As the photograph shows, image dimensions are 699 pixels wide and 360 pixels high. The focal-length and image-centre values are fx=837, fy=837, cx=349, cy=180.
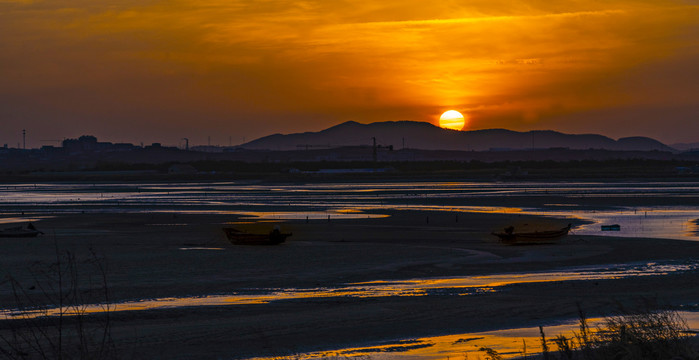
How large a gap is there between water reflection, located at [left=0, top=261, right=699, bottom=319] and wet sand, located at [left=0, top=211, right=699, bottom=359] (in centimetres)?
52

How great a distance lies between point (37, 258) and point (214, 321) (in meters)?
13.8

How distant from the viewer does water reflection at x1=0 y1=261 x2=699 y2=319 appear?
61.1 ft

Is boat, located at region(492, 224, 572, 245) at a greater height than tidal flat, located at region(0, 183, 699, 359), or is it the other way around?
boat, located at region(492, 224, 572, 245)

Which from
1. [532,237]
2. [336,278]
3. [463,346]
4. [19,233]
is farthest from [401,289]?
[19,233]

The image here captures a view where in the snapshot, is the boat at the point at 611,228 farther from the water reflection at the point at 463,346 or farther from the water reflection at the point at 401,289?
the water reflection at the point at 463,346

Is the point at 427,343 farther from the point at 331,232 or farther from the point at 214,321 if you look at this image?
the point at 331,232

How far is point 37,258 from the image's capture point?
28156mm

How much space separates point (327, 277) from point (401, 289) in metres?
3.21

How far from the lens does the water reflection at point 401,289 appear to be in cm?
1861

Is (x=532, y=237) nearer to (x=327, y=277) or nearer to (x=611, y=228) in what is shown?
(x=611, y=228)

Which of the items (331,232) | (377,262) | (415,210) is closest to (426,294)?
(377,262)

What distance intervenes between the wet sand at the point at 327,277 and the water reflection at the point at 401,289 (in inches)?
20.5

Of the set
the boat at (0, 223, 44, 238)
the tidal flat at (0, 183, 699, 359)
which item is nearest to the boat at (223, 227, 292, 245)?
the tidal flat at (0, 183, 699, 359)

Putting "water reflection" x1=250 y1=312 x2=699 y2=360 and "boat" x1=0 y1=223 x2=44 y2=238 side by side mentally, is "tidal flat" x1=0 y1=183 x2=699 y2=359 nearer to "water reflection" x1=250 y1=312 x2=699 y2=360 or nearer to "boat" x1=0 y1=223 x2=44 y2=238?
"water reflection" x1=250 y1=312 x2=699 y2=360
